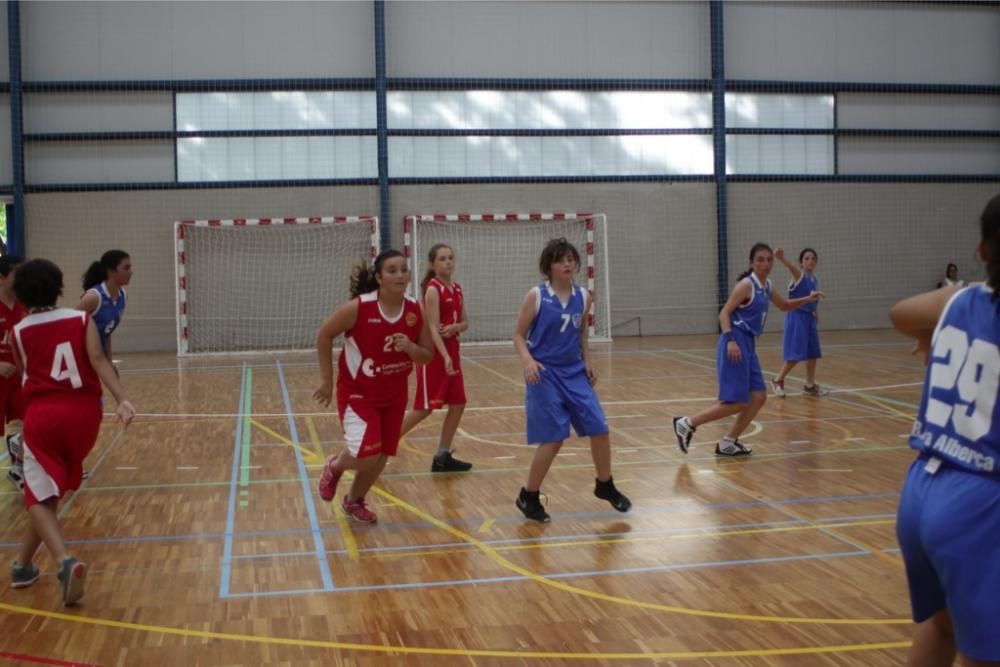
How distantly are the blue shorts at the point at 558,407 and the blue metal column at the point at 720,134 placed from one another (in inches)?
613

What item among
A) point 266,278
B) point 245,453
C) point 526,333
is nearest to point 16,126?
point 266,278

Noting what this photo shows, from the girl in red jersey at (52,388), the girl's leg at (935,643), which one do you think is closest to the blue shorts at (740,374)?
the girl in red jersey at (52,388)

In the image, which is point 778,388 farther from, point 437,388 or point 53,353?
point 53,353

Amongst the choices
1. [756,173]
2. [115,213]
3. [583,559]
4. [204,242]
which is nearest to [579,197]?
[756,173]

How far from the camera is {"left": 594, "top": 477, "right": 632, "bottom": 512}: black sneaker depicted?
6215 mm

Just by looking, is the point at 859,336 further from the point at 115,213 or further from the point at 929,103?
the point at 115,213

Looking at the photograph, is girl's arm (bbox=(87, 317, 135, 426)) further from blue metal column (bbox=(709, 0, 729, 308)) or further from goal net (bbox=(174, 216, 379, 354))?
blue metal column (bbox=(709, 0, 729, 308))

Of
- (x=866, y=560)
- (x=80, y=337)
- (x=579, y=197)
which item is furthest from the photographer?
(x=579, y=197)

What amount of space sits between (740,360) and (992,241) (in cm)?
566

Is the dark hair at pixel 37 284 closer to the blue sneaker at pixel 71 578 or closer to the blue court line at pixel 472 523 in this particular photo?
the blue sneaker at pixel 71 578

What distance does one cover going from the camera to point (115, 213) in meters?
19.5

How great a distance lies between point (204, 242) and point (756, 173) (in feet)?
35.2

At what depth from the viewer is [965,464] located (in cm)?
237

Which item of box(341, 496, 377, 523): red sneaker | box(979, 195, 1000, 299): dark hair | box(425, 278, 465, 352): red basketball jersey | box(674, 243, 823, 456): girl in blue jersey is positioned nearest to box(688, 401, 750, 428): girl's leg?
box(674, 243, 823, 456): girl in blue jersey
